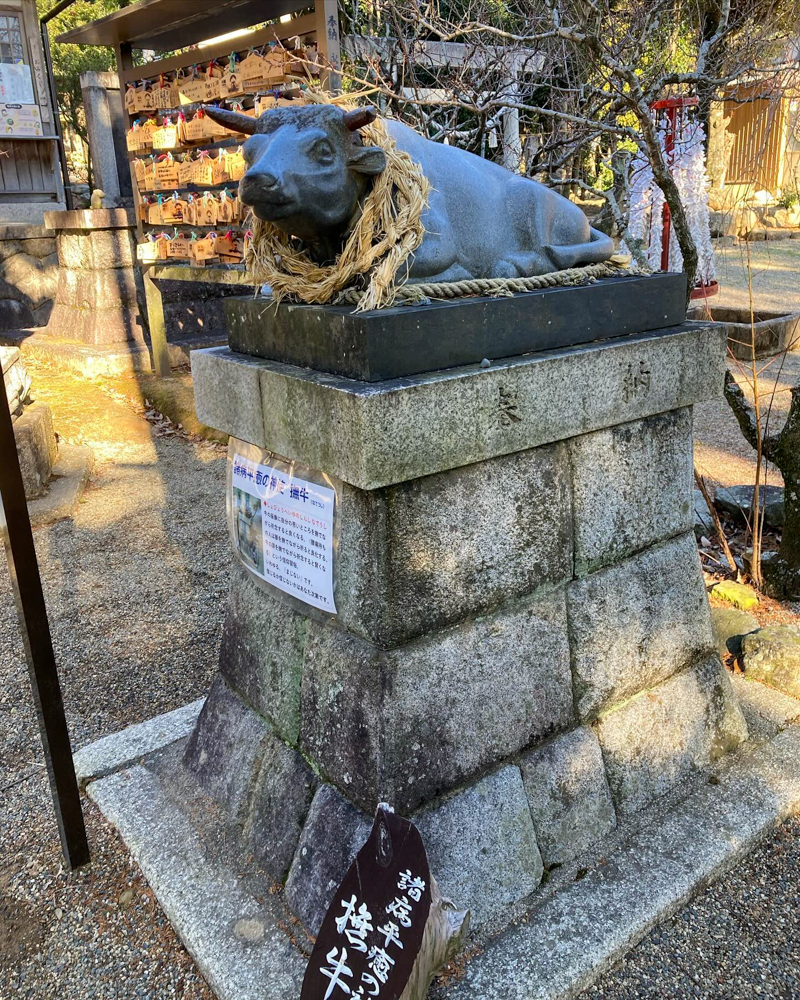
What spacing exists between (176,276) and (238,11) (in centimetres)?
213

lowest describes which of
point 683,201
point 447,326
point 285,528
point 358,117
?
point 285,528

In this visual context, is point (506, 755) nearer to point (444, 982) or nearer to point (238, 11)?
point (444, 982)

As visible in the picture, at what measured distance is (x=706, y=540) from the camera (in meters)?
4.72

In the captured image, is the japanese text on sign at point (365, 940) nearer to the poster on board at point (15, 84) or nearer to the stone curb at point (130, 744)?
the stone curb at point (130, 744)

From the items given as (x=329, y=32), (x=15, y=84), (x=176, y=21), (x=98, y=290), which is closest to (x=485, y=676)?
(x=329, y=32)

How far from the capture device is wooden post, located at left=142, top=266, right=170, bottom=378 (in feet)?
25.8

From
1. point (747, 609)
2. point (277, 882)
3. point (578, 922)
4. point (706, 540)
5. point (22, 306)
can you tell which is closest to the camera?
point (578, 922)

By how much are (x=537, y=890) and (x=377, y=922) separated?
65 cm

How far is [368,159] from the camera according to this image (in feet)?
6.44

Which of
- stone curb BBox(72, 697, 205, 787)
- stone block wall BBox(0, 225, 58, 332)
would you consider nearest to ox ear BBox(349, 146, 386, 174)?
stone curb BBox(72, 697, 205, 787)

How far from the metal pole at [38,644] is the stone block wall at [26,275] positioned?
878 centimetres

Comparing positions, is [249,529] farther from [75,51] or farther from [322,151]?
[75,51]

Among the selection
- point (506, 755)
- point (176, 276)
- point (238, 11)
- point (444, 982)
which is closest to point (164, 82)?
point (238, 11)

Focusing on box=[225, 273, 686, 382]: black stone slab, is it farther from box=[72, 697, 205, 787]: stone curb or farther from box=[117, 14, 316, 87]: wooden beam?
box=[117, 14, 316, 87]: wooden beam
